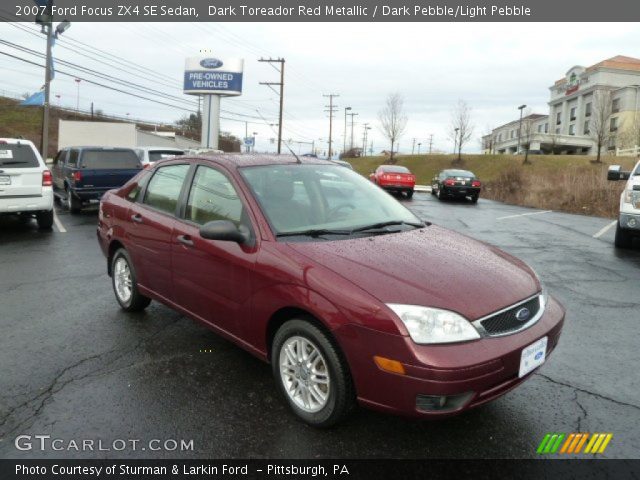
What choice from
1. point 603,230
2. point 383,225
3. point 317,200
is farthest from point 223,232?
point 603,230

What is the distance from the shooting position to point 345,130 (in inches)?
3839

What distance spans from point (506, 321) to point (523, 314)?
178 millimetres

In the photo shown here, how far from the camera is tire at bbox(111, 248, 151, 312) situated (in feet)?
15.8

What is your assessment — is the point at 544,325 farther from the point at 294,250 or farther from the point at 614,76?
the point at 614,76

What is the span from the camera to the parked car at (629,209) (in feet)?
28.6

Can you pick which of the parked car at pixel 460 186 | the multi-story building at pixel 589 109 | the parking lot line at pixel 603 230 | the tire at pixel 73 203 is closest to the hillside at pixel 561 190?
the parked car at pixel 460 186

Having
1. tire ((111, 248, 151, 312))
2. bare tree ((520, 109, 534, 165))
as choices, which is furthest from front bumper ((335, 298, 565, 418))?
bare tree ((520, 109, 534, 165))

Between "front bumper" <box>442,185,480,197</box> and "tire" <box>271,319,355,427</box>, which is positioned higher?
"front bumper" <box>442,185,480,197</box>

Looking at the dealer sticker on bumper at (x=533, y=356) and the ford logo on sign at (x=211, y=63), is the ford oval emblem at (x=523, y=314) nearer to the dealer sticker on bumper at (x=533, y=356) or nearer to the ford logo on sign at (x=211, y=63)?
the dealer sticker on bumper at (x=533, y=356)

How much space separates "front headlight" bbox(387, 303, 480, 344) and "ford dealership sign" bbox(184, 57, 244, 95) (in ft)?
122

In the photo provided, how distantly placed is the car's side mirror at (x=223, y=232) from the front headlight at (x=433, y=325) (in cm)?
118

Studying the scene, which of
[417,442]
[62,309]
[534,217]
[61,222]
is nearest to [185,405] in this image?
[417,442]

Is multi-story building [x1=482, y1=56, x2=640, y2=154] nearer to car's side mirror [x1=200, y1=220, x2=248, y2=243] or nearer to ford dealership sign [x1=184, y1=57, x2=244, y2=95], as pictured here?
ford dealership sign [x1=184, y1=57, x2=244, y2=95]

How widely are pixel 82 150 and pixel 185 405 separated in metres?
11.3
